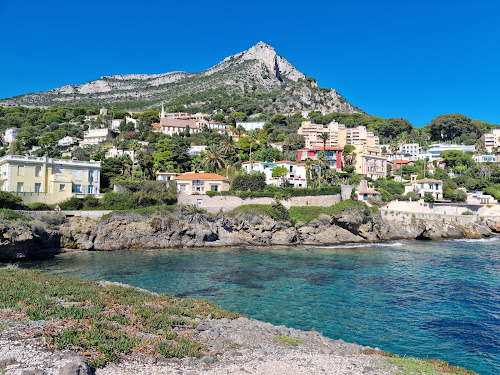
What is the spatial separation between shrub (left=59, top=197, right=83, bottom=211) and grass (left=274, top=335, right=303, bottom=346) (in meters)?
42.5

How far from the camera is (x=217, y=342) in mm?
13867

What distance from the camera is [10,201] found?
4331cm

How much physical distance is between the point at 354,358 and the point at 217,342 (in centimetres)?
502

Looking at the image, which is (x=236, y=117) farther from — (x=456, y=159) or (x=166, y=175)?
(x=166, y=175)

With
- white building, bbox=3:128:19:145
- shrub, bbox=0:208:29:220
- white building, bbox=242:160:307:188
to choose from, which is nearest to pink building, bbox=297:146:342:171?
white building, bbox=242:160:307:188

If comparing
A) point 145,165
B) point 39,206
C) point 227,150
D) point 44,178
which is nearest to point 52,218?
point 39,206

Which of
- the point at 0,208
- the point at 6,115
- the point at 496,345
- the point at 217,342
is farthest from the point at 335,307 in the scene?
the point at 6,115

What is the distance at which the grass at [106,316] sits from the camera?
11.8 m

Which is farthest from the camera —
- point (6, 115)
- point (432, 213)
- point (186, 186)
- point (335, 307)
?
point (6, 115)

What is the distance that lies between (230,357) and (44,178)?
47.6m

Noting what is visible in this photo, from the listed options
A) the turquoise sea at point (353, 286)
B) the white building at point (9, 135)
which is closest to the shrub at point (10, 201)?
the turquoise sea at point (353, 286)

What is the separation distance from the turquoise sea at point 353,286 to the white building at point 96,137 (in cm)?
7333

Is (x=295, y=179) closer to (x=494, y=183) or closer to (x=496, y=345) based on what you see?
(x=494, y=183)

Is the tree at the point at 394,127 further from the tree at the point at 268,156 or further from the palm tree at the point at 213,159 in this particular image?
the palm tree at the point at 213,159
